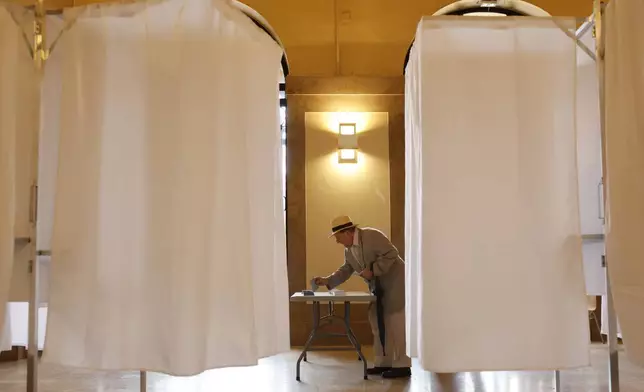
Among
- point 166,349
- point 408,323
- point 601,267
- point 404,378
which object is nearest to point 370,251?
point 404,378

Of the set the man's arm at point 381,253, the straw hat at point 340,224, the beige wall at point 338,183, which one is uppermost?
the beige wall at point 338,183

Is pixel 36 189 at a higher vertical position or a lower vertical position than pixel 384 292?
higher

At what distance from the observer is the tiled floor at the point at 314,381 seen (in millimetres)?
3740

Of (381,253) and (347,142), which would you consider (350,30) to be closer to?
(347,142)

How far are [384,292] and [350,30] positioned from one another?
106 inches

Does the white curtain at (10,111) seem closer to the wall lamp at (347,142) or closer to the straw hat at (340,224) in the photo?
the straw hat at (340,224)

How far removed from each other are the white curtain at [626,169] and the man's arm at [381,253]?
210cm

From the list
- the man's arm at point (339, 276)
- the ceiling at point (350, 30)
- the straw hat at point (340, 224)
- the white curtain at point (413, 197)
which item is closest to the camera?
the white curtain at point (413, 197)

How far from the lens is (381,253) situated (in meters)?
4.35

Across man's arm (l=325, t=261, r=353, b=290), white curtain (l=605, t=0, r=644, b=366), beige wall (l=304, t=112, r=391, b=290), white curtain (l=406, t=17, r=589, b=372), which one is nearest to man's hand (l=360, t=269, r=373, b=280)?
man's arm (l=325, t=261, r=353, b=290)

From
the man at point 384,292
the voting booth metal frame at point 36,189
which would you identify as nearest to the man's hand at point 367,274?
the man at point 384,292

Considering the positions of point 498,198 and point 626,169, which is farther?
point 498,198

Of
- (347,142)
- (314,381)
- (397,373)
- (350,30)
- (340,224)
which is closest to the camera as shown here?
(314,381)

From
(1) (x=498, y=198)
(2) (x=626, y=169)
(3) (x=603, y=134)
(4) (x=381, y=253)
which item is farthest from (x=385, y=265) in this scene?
(2) (x=626, y=169)
